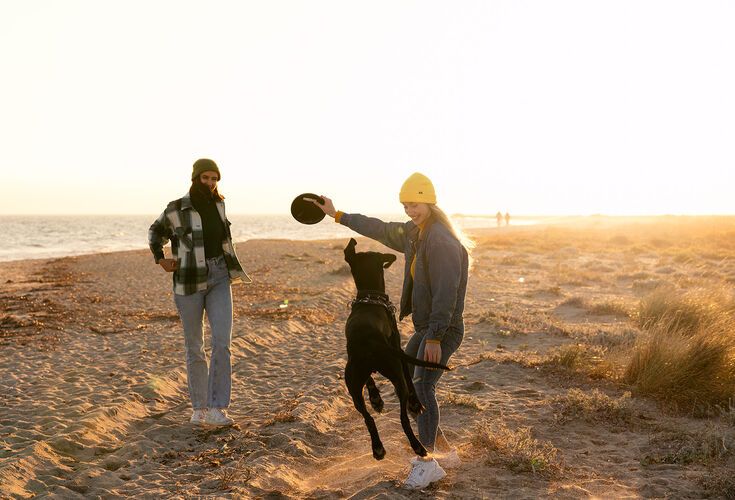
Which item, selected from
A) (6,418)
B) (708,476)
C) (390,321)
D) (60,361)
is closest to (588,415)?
(708,476)

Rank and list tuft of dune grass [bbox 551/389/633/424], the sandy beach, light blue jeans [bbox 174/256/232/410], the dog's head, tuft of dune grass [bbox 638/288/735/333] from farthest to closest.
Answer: tuft of dune grass [bbox 638/288/735/333]
tuft of dune grass [bbox 551/389/633/424]
light blue jeans [bbox 174/256/232/410]
the sandy beach
the dog's head

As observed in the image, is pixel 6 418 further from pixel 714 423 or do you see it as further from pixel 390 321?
pixel 714 423

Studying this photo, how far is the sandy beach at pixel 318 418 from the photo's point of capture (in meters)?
4.07

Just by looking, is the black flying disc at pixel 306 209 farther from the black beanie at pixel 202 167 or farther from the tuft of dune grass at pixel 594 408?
the tuft of dune grass at pixel 594 408

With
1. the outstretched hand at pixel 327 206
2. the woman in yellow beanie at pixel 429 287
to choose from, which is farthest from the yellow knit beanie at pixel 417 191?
the outstretched hand at pixel 327 206

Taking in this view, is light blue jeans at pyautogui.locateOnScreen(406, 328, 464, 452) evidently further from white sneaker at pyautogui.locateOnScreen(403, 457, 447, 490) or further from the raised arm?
the raised arm

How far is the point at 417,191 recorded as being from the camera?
371 cm

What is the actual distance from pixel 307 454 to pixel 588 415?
2.96 metres

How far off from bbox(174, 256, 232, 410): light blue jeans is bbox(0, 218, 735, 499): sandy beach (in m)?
0.41

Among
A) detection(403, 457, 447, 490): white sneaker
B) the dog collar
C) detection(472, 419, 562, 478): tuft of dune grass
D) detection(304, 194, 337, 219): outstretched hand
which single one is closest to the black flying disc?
detection(304, 194, 337, 219): outstretched hand

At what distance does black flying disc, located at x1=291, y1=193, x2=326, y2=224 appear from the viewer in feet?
14.1

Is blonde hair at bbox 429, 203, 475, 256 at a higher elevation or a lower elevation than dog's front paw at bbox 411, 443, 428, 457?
higher

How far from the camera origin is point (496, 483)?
157 inches

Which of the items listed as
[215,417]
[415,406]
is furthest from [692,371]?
[215,417]
